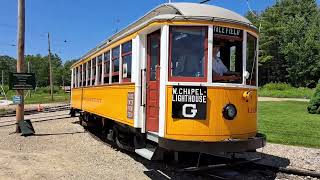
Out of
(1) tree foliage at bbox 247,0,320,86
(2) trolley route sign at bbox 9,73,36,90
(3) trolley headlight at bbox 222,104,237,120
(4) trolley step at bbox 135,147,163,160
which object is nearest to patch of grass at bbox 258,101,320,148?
(3) trolley headlight at bbox 222,104,237,120

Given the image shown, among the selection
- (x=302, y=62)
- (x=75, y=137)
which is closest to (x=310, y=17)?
(x=302, y=62)

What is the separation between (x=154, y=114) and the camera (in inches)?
337

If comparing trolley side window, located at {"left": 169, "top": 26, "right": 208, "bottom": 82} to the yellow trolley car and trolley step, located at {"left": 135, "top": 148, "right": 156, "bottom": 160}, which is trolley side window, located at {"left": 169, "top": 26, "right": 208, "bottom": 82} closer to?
the yellow trolley car

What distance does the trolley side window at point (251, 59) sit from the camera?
853 centimetres

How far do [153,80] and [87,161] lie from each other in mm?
3064

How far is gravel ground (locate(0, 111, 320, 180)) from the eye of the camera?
8984 mm

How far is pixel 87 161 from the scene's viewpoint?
34.4ft

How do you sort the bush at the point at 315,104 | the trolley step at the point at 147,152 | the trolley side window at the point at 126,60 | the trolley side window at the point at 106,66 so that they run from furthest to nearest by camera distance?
the bush at the point at 315,104 → the trolley side window at the point at 106,66 → the trolley side window at the point at 126,60 → the trolley step at the point at 147,152

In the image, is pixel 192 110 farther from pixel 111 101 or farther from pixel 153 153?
pixel 111 101

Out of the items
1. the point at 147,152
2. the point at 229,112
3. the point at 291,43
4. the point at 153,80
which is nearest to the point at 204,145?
the point at 229,112

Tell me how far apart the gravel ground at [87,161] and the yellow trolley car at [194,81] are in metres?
0.76

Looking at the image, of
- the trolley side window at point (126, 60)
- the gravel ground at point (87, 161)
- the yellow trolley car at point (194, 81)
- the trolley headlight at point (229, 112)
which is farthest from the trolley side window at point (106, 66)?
the trolley headlight at point (229, 112)

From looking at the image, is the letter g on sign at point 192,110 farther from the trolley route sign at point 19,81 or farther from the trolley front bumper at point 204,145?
the trolley route sign at point 19,81

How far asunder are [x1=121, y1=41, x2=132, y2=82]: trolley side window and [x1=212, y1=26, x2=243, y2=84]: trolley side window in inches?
89.4
